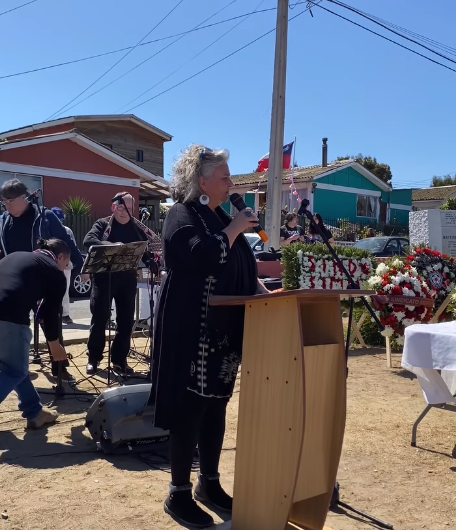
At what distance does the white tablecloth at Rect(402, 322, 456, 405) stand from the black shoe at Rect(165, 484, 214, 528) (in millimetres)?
1790

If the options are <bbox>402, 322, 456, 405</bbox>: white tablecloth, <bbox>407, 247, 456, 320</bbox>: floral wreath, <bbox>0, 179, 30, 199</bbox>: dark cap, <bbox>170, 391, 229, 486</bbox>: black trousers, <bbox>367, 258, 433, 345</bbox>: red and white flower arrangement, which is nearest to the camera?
<bbox>170, 391, 229, 486</bbox>: black trousers

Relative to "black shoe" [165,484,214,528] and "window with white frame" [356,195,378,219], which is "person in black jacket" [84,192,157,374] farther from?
"window with white frame" [356,195,378,219]

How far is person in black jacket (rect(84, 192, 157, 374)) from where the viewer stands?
Result: 227 inches

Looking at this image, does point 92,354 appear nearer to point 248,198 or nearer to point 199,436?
point 199,436

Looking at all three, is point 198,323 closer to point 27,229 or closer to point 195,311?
point 195,311

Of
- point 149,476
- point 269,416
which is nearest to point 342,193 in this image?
point 149,476

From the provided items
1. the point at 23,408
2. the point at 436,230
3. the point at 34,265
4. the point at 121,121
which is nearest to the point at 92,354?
the point at 23,408

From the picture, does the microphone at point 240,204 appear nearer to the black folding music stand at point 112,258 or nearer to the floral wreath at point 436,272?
the black folding music stand at point 112,258

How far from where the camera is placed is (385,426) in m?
4.57

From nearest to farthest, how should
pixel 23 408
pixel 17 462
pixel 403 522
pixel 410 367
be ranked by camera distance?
1. pixel 403 522
2. pixel 17 462
3. pixel 410 367
4. pixel 23 408

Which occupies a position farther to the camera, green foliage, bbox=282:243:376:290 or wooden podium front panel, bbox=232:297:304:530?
green foliage, bbox=282:243:376:290

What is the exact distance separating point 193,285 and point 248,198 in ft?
95.4

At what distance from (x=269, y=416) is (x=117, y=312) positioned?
12.0 ft

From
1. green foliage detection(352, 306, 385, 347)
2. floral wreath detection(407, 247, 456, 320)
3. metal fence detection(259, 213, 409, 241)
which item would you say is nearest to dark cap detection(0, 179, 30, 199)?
floral wreath detection(407, 247, 456, 320)
